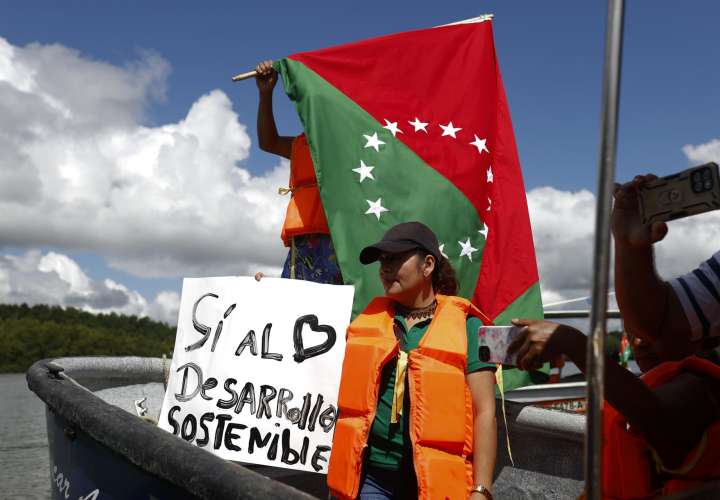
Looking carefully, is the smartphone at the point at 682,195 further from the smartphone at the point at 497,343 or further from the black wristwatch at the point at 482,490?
the black wristwatch at the point at 482,490

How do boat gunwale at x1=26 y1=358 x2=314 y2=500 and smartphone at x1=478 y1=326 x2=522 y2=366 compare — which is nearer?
smartphone at x1=478 y1=326 x2=522 y2=366

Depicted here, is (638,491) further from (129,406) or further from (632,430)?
(129,406)

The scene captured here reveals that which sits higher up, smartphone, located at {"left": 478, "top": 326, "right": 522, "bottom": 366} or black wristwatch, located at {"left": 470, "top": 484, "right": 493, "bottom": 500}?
smartphone, located at {"left": 478, "top": 326, "right": 522, "bottom": 366}

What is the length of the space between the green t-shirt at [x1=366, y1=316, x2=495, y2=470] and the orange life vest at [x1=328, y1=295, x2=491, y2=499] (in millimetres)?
57

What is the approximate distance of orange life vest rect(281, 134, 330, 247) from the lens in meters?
3.83

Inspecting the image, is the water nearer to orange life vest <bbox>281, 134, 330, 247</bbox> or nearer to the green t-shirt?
orange life vest <bbox>281, 134, 330, 247</bbox>

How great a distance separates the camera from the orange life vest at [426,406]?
2371 millimetres

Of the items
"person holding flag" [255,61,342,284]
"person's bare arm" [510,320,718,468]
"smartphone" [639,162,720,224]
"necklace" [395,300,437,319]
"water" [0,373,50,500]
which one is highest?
"person holding flag" [255,61,342,284]

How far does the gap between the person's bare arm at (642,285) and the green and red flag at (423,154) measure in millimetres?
2026

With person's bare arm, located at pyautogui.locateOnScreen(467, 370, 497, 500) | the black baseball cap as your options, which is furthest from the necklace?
person's bare arm, located at pyautogui.locateOnScreen(467, 370, 497, 500)

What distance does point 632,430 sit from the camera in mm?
1566

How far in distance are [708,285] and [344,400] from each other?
50.0 inches

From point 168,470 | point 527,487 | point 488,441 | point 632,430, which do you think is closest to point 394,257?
point 488,441

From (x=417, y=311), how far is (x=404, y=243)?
267 millimetres
